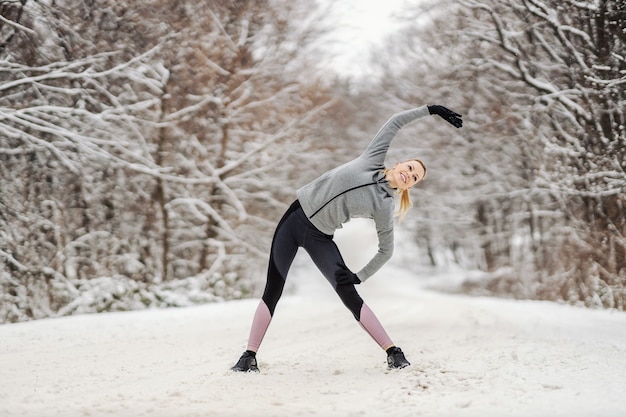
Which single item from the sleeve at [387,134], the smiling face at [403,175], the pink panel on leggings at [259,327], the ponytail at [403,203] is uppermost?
the sleeve at [387,134]

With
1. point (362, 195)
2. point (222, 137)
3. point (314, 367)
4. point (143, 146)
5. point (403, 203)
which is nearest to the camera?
point (362, 195)

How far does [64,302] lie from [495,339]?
19.7 feet

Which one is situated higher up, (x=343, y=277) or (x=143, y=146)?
(x=143, y=146)

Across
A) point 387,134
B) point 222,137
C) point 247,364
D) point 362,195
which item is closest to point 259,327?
point 247,364

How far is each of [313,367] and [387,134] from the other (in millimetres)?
1716

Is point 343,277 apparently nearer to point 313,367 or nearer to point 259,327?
point 259,327

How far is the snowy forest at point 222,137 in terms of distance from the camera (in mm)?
7906

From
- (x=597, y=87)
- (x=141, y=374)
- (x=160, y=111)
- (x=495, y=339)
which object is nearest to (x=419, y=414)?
(x=141, y=374)

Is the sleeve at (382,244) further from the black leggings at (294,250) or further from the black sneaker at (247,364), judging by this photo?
the black sneaker at (247,364)

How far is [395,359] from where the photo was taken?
414 cm

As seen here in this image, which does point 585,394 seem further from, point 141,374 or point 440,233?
point 440,233

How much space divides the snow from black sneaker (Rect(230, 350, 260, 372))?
12cm

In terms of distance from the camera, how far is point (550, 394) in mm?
3395

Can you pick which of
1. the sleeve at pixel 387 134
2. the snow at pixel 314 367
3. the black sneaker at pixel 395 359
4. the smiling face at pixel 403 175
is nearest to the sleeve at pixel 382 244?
the smiling face at pixel 403 175
